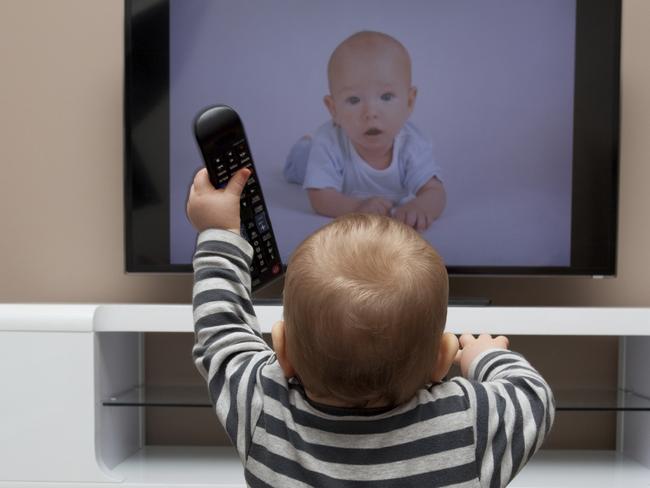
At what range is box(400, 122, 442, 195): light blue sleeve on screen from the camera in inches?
72.3

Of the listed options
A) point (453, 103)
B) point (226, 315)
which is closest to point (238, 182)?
point (226, 315)

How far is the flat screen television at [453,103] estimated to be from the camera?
1812 mm

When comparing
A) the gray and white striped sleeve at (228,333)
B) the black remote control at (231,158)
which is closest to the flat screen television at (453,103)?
the black remote control at (231,158)

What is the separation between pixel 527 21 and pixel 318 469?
1363 millimetres

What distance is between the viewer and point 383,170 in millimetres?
1838

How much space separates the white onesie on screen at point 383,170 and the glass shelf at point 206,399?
1.82ft

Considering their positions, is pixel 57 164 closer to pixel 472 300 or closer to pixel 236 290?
pixel 472 300

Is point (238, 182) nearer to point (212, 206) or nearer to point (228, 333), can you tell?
point (212, 206)

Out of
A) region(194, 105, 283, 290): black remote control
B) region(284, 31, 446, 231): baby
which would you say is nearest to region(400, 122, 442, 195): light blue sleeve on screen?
region(284, 31, 446, 231): baby

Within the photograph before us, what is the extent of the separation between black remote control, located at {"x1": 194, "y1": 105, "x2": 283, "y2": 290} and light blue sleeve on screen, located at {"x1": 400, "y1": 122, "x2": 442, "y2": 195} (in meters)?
0.97

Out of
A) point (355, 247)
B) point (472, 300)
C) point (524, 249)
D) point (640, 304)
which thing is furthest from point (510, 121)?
point (355, 247)

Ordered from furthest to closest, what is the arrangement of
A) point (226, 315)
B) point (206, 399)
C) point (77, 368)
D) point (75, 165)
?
point (75, 165)
point (206, 399)
point (77, 368)
point (226, 315)

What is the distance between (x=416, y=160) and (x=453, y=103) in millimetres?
149

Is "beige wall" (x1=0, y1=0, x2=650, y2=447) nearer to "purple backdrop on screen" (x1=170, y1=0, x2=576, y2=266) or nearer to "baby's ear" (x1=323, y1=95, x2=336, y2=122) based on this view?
"purple backdrop on screen" (x1=170, y1=0, x2=576, y2=266)
